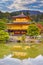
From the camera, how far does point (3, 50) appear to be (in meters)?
3.19

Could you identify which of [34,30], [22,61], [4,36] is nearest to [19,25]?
[34,30]

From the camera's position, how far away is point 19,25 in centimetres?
366

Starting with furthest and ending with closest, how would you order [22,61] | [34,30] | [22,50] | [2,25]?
[34,30], [2,25], [22,50], [22,61]

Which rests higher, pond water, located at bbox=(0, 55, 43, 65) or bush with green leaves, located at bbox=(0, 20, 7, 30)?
bush with green leaves, located at bbox=(0, 20, 7, 30)

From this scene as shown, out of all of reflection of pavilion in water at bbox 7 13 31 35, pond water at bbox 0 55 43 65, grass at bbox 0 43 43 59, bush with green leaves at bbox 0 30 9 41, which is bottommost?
pond water at bbox 0 55 43 65

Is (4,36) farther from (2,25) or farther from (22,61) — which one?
(22,61)

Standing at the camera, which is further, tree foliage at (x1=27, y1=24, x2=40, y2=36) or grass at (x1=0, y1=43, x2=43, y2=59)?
tree foliage at (x1=27, y1=24, x2=40, y2=36)

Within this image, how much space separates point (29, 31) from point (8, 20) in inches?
16.5

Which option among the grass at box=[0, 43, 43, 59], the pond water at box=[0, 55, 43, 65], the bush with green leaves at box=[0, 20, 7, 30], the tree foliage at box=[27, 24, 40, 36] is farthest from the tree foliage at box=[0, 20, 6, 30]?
the pond water at box=[0, 55, 43, 65]

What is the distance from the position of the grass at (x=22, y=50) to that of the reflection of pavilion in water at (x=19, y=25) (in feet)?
0.85

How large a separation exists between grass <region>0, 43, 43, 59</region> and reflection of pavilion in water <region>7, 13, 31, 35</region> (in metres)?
0.26

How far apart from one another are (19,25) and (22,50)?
670 millimetres

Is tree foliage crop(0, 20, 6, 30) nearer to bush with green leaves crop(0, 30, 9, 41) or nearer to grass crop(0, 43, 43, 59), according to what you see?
A: bush with green leaves crop(0, 30, 9, 41)

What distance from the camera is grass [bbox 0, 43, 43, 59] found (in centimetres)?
310
